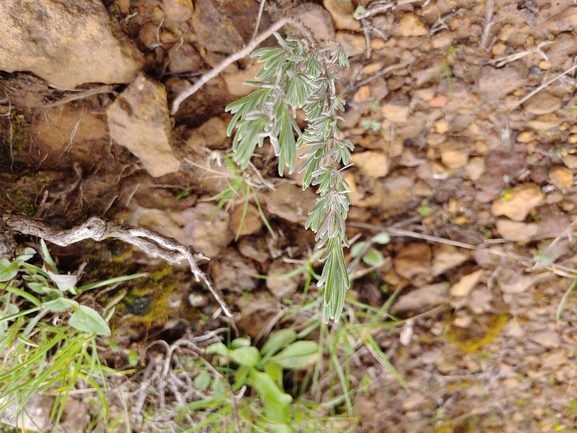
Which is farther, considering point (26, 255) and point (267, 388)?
point (267, 388)

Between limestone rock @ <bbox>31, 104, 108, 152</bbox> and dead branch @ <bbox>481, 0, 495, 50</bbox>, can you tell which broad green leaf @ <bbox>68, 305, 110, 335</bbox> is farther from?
dead branch @ <bbox>481, 0, 495, 50</bbox>

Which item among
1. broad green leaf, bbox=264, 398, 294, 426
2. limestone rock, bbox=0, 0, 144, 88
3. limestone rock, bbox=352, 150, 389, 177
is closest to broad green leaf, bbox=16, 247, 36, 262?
limestone rock, bbox=0, 0, 144, 88

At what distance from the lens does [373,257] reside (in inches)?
100

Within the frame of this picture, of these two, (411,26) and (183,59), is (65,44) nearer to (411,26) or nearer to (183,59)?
(183,59)

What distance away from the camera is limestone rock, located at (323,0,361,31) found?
79.5 inches

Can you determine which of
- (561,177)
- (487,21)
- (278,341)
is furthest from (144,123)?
(561,177)

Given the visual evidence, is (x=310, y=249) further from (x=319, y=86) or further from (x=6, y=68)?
(x=6, y=68)

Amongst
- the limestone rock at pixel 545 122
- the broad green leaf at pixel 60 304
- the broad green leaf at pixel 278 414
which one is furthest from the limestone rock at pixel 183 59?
the broad green leaf at pixel 278 414

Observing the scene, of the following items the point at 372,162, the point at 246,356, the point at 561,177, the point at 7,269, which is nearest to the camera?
the point at 7,269

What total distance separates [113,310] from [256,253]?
2.74 ft

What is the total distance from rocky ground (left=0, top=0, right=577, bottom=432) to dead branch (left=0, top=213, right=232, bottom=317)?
0.13 meters

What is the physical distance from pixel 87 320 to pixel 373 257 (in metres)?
1.62

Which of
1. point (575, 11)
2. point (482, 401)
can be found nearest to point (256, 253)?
point (482, 401)

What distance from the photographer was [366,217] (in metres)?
2.56
